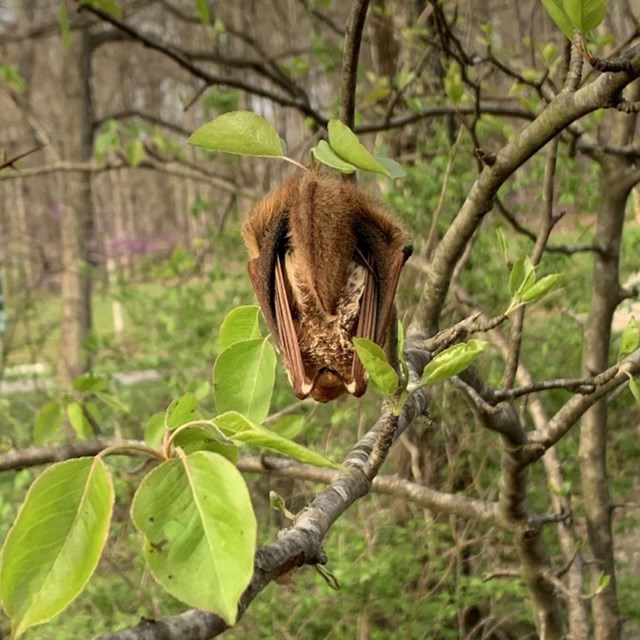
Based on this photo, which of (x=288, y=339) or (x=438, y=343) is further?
(x=438, y=343)

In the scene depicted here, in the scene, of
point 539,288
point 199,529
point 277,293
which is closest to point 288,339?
point 277,293

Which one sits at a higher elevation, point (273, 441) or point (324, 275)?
point (324, 275)

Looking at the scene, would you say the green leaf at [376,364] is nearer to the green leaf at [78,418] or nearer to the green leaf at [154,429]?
the green leaf at [154,429]

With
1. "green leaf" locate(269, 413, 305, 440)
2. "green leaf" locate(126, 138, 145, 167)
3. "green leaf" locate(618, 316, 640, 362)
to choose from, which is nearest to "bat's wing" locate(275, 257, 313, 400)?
Answer: "green leaf" locate(269, 413, 305, 440)

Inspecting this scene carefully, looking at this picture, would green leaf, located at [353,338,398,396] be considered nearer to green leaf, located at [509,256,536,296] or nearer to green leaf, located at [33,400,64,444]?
green leaf, located at [509,256,536,296]

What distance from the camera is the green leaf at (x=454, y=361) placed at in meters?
1.02

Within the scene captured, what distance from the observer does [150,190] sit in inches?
918

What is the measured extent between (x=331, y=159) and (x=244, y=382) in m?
0.38

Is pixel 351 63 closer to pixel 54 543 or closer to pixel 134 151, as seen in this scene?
pixel 54 543

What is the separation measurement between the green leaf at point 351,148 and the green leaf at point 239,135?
0.29 feet

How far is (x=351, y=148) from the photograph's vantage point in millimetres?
950

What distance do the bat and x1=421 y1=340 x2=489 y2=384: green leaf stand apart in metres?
0.18

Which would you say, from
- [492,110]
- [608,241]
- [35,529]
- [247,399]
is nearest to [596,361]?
[608,241]

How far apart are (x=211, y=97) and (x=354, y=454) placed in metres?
4.49
